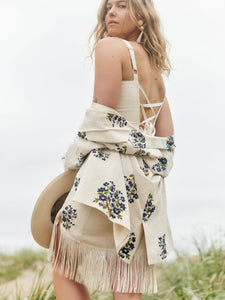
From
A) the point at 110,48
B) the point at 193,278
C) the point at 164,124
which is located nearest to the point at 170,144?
the point at 164,124

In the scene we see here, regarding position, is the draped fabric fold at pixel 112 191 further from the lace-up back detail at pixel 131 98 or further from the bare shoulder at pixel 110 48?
the bare shoulder at pixel 110 48

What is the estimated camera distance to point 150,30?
2.55 meters

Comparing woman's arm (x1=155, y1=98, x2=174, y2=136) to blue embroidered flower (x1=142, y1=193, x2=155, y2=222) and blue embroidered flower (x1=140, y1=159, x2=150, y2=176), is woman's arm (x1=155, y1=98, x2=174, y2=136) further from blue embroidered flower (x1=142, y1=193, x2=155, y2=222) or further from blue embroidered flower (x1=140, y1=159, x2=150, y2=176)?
blue embroidered flower (x1=142, y1=193, x2=155, y2=222)

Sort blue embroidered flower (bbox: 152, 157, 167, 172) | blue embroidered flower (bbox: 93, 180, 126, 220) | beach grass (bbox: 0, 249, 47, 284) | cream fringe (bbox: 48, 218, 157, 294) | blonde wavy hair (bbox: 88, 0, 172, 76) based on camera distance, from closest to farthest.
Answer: blue embroidered flower (bbox: 93, 180, 126, 220), cream fringe (bbox: 48, 218, 157, 294), blue embroidered flower (bbox: 152, 157, 167, 172), blonde wavy hair (bbox: 88, 0, 172, 76), beach grass (bbox: 0, 249, 47, 284)

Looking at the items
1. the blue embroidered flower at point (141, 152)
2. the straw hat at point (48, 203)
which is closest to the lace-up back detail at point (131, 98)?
the blue embroidered flower at point (141, 152)

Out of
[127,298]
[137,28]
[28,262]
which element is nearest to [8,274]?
[28,262]

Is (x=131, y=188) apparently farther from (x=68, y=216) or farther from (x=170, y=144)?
(x=170, y=144)

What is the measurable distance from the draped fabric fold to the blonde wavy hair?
0.50 meters

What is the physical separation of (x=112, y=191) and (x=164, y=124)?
647 mm

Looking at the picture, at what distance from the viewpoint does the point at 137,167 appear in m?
2.26

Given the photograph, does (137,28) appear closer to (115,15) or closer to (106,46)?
(115,15)

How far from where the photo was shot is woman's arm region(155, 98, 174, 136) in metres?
2.61

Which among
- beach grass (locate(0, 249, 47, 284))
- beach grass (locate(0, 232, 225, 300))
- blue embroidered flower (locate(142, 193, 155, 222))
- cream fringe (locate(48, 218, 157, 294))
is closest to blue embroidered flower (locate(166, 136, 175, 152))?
blue embroidered flower (locate(142, 193, 155, 222))

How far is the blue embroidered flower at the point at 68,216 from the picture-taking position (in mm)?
2219
